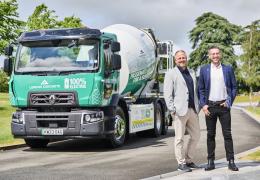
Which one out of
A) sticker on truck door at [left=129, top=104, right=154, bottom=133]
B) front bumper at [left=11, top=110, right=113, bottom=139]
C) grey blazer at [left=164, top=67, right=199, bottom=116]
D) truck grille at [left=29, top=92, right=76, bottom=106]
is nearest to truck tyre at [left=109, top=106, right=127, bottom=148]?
front bumper at [left=11, top=110, right=113, bottom=139]

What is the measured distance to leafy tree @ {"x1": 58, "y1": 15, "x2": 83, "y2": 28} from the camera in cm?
6287

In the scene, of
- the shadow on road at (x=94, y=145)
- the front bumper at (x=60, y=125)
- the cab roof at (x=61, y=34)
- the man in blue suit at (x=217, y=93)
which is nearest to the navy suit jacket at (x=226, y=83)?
the man in blue suit at (x=217, y=93)

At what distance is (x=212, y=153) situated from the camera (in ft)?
29.0

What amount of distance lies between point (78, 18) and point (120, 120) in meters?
58.5

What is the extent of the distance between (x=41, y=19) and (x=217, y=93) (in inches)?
2085

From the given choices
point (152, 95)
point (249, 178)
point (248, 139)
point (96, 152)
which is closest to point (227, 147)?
point (249, 178)

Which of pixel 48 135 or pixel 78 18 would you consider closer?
pixel 48 135

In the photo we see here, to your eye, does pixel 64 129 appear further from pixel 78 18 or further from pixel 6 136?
pixel 78 18

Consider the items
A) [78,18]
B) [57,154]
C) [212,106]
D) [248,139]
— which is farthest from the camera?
[78,18]

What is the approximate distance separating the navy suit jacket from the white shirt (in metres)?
0.05

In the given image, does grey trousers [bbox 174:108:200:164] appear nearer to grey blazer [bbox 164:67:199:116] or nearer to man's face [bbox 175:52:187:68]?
grey blazer [bbox 164:67:199:116]

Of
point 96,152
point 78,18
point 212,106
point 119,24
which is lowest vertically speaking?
point 96,152

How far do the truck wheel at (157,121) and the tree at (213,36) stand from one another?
2288 inches

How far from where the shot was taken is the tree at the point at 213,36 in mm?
76000
